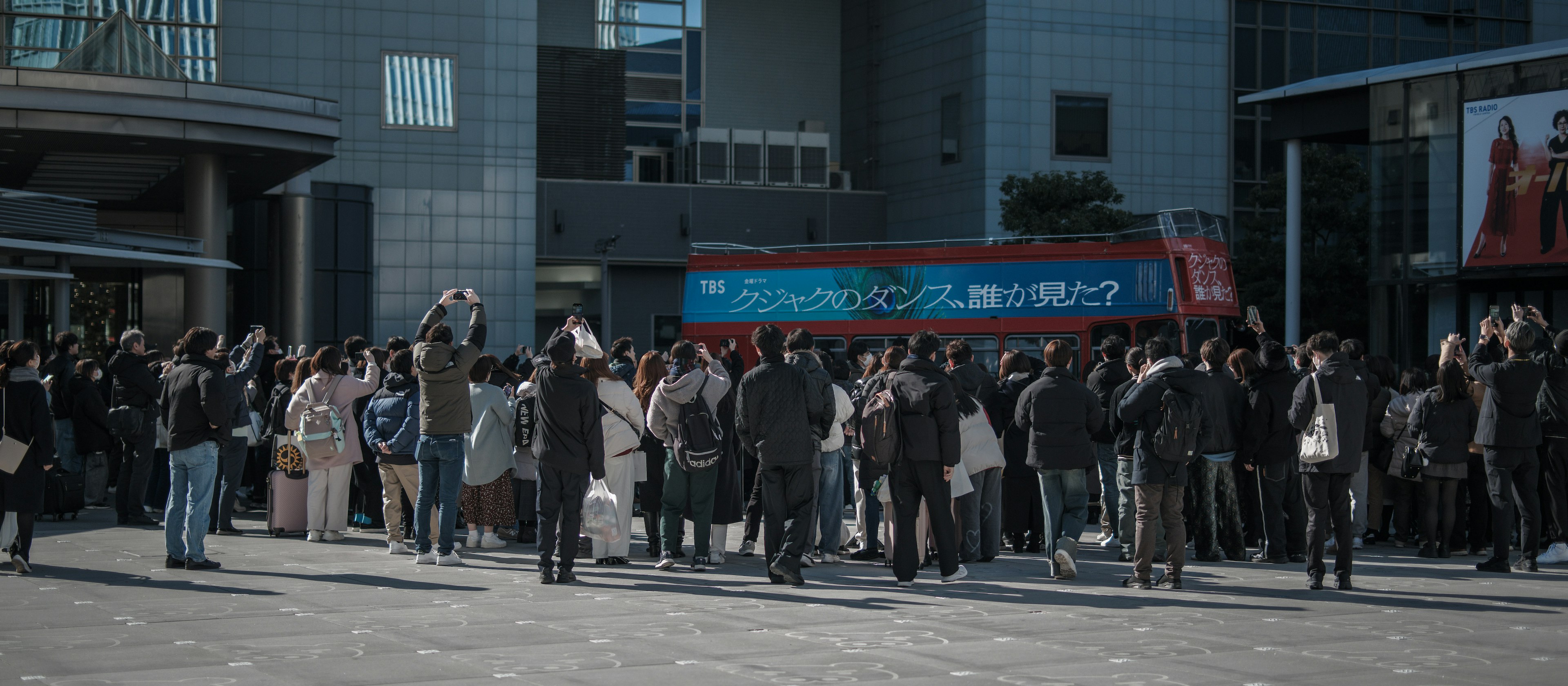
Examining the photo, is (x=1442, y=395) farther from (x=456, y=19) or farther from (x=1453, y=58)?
(x=456, y=19)

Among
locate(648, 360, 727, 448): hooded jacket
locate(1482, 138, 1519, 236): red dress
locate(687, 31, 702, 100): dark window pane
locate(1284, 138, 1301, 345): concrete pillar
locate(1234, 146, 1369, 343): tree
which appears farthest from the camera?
locate(687, 31, 702, 100): dark window pane

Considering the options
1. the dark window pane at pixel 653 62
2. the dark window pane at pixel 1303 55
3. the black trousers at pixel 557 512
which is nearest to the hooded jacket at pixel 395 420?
the black trousers at pixel 557 512

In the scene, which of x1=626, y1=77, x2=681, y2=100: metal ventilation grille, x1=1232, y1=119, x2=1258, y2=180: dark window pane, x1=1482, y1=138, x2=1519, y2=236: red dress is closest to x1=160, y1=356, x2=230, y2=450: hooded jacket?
x1=1482, y1=138, x2=1519, y2=236: red dress

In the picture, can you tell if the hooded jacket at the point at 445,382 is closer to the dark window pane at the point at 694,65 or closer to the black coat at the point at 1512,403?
the black coat at the point at 1512,403

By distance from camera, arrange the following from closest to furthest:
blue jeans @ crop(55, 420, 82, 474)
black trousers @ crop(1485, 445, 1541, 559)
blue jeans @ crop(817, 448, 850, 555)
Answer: black trousers @ crop(1485, 445, 1541, 559) < blue jeans @ crop(817, 448, 850, 555) < blue jeans @ crop(55, 420, 82, 474)

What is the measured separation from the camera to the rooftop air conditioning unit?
4031cm

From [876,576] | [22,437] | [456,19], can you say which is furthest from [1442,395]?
[456,19]

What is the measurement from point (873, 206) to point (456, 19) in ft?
44.9

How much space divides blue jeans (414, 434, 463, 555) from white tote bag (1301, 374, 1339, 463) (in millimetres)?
6201

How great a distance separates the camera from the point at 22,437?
1059cm

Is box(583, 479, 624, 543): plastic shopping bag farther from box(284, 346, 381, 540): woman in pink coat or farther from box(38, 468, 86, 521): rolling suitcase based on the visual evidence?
box(38, 468, 86, 521): rolling suitcase

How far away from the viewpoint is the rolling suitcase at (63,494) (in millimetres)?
14141

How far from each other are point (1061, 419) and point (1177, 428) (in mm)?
1498

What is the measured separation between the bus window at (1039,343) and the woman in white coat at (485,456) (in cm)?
1117
